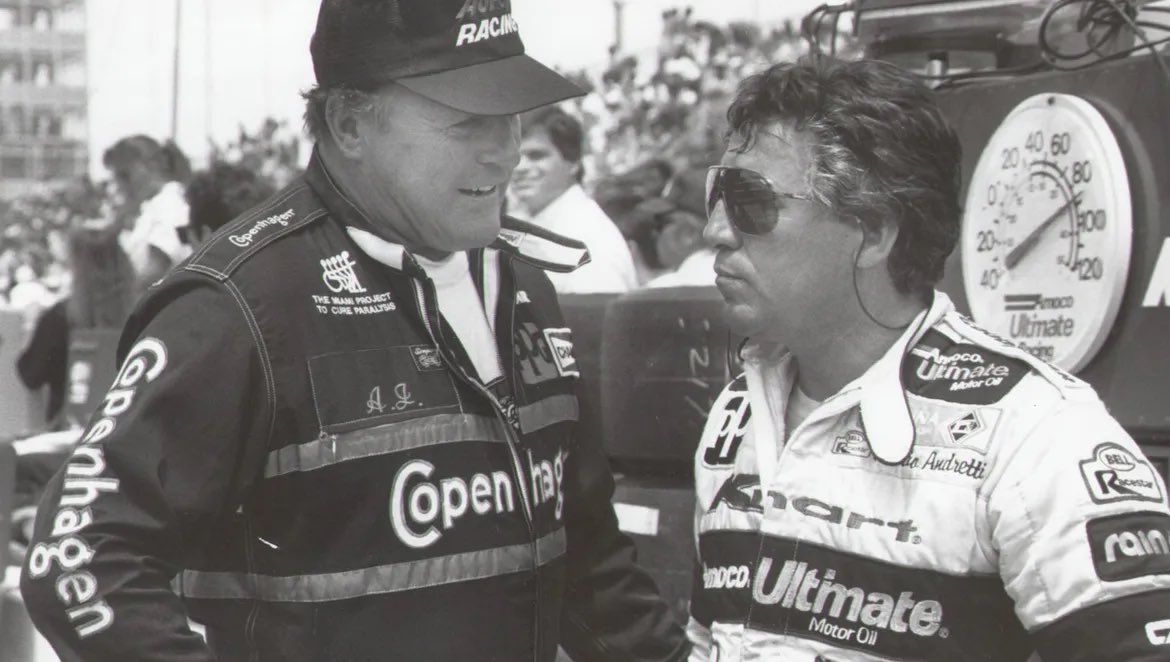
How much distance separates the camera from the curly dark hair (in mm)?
2115

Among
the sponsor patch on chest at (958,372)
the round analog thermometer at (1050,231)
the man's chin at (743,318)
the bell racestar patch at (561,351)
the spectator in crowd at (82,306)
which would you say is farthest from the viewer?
the spectator in crowd at (82,306)

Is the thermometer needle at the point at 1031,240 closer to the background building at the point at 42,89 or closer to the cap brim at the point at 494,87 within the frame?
the cap brim at the point at 494,87

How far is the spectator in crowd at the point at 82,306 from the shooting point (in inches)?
291

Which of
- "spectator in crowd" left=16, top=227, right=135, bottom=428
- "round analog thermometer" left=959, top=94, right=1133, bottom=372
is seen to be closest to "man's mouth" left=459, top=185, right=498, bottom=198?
"round analog thermometer" left=959, top=94, right=1133, bottom=372

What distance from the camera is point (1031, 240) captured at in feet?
9.33

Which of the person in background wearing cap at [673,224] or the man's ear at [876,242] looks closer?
the man's ear at [876,242]

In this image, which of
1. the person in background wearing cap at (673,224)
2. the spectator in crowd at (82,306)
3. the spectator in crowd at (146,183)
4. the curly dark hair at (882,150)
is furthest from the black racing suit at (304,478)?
the spectator in crowd at (82,306)

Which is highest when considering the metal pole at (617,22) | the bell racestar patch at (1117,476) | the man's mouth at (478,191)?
the metal pole at (617,22)

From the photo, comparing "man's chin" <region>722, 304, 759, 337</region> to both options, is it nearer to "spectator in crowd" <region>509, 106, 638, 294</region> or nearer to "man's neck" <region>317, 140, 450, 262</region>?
"man's neck" <region>317, 140, 450, 262</region>

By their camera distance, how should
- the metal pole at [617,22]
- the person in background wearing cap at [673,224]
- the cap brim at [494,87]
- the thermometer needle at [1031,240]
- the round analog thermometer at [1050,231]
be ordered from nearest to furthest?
1. the cap brim at [494,87]
2. the round analog thermometer at [1050,231]
3. the thermometer needle at [1031,240]
4. the person in background wearing cap at [673,224]
5. the metal pole at [617,22]

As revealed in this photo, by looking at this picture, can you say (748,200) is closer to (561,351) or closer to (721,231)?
(721,231)

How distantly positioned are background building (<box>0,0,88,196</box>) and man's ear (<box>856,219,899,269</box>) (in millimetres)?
11856

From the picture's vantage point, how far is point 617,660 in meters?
2.44

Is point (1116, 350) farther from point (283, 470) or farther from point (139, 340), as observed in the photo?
point (139, 340)
